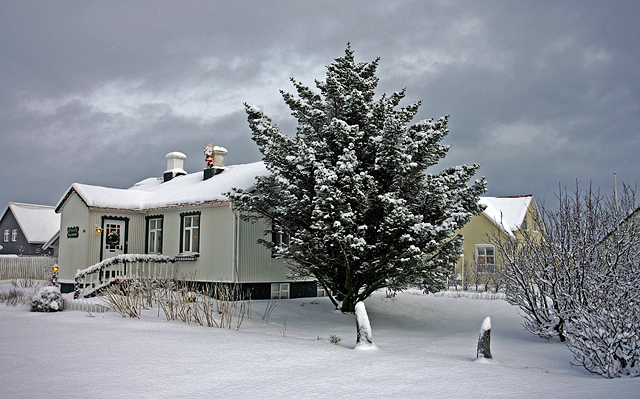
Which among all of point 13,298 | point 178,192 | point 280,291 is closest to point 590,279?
point 280,291

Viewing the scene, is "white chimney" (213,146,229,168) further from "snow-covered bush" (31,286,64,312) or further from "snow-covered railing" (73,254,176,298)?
"snow-covered bush" (31,286,64,312)

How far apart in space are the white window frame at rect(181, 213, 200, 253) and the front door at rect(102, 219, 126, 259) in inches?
103

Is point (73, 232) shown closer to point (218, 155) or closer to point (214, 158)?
point (214, 158)

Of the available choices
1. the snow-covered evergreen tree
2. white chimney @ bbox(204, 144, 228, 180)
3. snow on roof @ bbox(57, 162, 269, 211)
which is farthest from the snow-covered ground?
white chimney @ bbox(204, 144, 228, 180)

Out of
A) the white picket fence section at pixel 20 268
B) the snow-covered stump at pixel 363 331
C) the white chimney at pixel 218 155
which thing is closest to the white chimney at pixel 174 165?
the white chimney at pixel 218 155

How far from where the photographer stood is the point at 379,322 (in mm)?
13703

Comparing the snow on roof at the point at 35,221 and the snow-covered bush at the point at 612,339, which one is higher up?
the snow on roof at the point at 35,221

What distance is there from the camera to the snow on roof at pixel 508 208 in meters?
28.6

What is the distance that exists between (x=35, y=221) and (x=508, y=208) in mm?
39612

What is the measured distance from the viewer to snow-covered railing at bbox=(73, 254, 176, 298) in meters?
15.4

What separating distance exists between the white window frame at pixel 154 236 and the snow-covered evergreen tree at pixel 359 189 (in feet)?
22.8

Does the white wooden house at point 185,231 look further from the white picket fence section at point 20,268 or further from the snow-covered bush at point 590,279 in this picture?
the white picket fence section at point 20,268

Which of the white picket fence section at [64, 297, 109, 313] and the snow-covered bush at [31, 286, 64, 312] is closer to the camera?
the white picket fence section at [64, 297, 109, 313]

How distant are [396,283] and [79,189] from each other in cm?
1340
